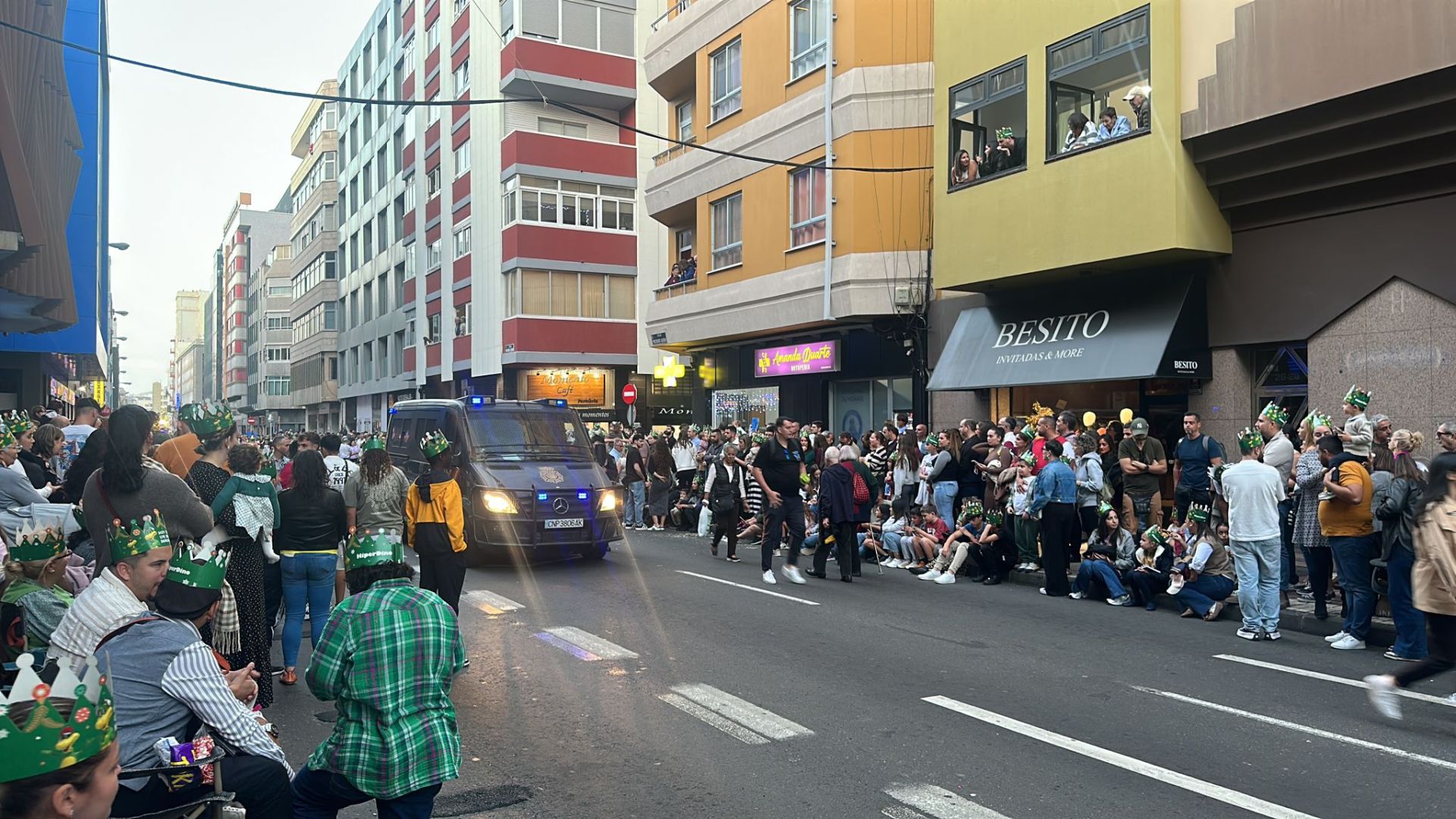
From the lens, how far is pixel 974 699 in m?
7.08

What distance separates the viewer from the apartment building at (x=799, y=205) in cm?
2056

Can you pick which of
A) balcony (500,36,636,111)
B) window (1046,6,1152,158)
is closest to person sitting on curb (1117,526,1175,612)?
window (1046,6,1152,158)

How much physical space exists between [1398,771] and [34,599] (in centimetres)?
710

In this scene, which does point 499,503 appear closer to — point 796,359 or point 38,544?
point 38,544

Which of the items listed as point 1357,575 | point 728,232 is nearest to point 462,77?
point 728,232

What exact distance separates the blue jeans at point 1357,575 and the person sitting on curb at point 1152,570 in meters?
2.07

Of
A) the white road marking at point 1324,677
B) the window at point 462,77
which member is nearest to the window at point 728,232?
the white road marking at point 1324,677

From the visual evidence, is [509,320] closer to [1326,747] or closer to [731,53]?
[731,53]

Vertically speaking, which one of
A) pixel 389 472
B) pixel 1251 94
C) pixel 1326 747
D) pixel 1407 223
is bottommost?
pixel 1326 747

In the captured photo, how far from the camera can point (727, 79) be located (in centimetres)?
2525

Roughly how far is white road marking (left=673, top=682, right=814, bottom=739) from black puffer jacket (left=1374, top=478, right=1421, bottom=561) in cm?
530

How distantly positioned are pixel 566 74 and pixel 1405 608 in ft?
109

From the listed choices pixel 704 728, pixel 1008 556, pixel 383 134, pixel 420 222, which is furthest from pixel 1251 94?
pixel 383 134

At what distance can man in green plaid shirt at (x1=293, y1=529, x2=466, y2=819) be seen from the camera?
355cm
